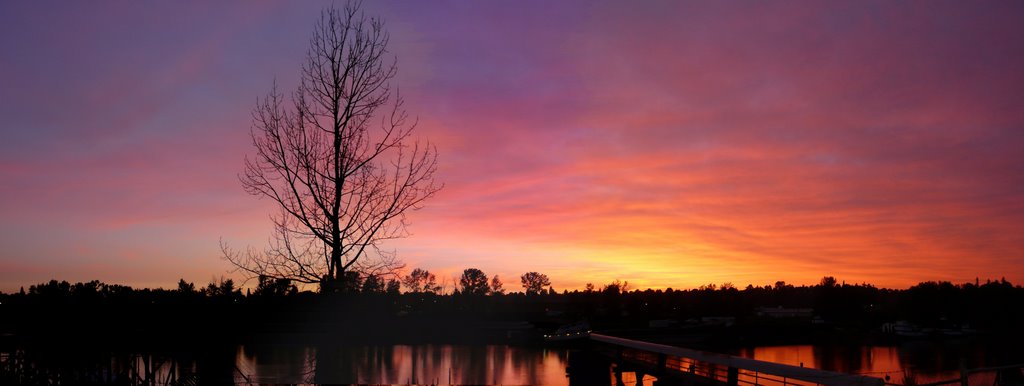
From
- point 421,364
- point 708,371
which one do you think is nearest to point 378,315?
point 708,371

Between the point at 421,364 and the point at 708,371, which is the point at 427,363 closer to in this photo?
the point at 421,364

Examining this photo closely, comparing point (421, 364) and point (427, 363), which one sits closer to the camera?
point (421, 364)

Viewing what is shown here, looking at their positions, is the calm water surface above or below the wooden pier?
below

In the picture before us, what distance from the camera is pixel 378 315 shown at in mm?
33219

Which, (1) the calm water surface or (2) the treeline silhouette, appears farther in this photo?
(1) the calm water surface

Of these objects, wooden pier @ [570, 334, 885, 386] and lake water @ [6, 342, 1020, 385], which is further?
lake water @ [6, 342, 1020, 385]

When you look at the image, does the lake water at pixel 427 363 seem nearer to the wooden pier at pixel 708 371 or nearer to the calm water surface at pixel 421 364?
the calm water surface at pixel 421 364

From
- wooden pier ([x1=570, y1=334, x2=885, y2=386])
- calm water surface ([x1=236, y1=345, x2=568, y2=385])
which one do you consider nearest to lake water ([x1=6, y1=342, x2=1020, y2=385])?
calm water surface ([x1=236, y1=345, x2=568, y2=385])

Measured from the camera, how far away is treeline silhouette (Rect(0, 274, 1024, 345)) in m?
21.4

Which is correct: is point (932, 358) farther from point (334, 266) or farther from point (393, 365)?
point (334, 266)

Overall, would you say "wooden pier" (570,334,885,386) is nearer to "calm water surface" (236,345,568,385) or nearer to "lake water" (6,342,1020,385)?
"lake water" (6,342,1020,385)

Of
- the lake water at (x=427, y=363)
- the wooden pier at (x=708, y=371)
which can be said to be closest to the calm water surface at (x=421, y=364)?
the lake water at (x=427, y=363)

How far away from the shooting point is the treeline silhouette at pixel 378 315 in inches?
843

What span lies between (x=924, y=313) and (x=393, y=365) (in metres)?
141
